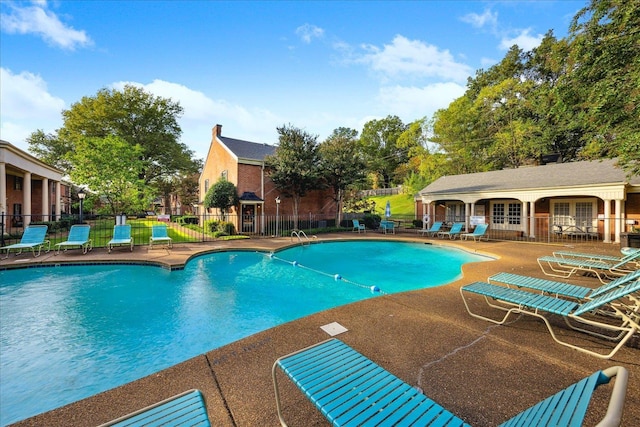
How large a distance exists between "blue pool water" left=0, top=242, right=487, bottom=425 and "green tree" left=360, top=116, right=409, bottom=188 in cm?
4074

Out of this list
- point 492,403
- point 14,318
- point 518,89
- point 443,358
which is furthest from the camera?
point 518,89

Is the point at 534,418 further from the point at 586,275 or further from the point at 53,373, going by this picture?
the point at 586,275

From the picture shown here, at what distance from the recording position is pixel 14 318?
18.7ft

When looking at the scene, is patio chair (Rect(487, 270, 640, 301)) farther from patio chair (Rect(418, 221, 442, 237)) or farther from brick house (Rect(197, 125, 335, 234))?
brick house (Rect(197, 125, 335, 234))

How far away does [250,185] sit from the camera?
20281 millimetres

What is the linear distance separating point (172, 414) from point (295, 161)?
1817 cm

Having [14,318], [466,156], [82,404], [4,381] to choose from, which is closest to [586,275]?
[82,404]

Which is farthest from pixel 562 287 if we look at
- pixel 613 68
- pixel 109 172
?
pixel 109 172

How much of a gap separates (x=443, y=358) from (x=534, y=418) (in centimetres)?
196

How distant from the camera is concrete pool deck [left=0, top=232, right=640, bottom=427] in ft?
7.75

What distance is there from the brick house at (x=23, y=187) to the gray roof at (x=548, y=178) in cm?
2554

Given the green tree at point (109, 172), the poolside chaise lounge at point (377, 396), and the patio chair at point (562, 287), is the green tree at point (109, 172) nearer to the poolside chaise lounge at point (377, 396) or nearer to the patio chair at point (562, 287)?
the poolside chaise lounge at point (377, 396)

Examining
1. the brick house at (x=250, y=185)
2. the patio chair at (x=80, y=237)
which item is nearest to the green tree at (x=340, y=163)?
the brick house at (x=250, y=185)

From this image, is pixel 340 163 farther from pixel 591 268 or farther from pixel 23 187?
pixel 23 187
